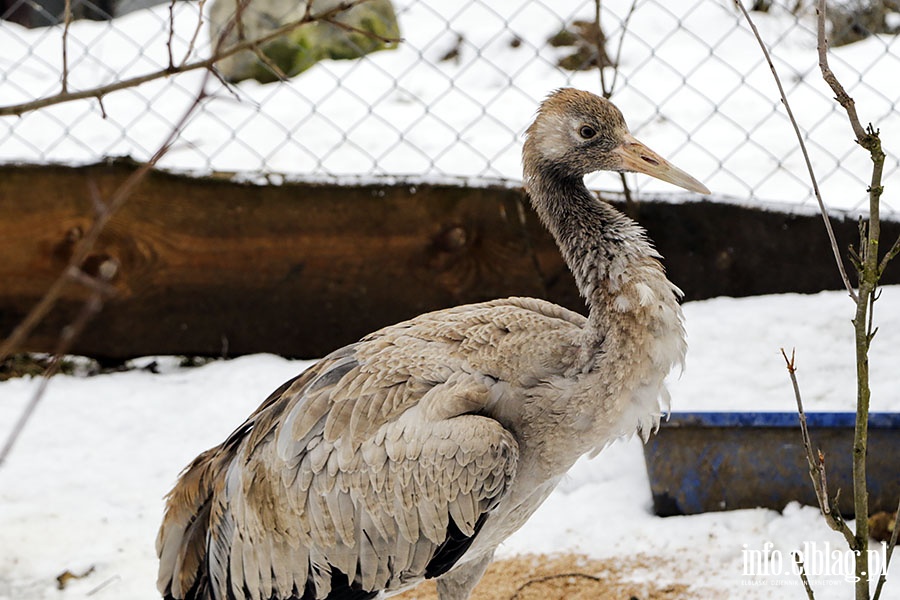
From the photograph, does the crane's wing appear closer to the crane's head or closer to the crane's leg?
the crane's leg

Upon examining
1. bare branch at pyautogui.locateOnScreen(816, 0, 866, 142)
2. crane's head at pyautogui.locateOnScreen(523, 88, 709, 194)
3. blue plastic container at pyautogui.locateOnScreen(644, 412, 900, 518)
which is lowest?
blue plastic container at pyautogui.locateOnScreen(644, 412, 900, 518)

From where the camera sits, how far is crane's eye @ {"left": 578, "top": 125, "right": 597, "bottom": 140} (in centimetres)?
281

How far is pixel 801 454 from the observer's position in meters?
3.36

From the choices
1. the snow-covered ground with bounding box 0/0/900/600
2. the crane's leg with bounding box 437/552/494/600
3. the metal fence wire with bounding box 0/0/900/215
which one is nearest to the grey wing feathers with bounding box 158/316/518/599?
the crane's leg with bounding box 437/552/494/600

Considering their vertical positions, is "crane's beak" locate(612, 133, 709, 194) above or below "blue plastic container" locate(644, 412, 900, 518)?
above

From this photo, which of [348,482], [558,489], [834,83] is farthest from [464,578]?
[834,83]

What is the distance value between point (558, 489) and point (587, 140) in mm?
1487

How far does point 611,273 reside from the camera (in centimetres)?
268


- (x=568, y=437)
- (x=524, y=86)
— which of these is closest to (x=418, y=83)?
(x=524, y=86)

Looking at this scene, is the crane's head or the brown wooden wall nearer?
the crane's head

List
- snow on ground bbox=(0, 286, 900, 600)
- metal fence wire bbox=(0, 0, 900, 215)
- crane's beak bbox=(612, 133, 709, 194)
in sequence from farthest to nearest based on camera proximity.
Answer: metal fence wire bbox=(0, 0, 900, 215) < snow on ground bbox=(0, 286, 900, 600) < crane's beak bbox=(612, 133, 709, 194)

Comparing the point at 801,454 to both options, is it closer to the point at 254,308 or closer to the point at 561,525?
the point at 561,525

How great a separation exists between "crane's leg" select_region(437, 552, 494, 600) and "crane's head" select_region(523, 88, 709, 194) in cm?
111

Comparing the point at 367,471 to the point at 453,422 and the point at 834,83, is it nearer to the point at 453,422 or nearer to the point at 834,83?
the point at 453,422
